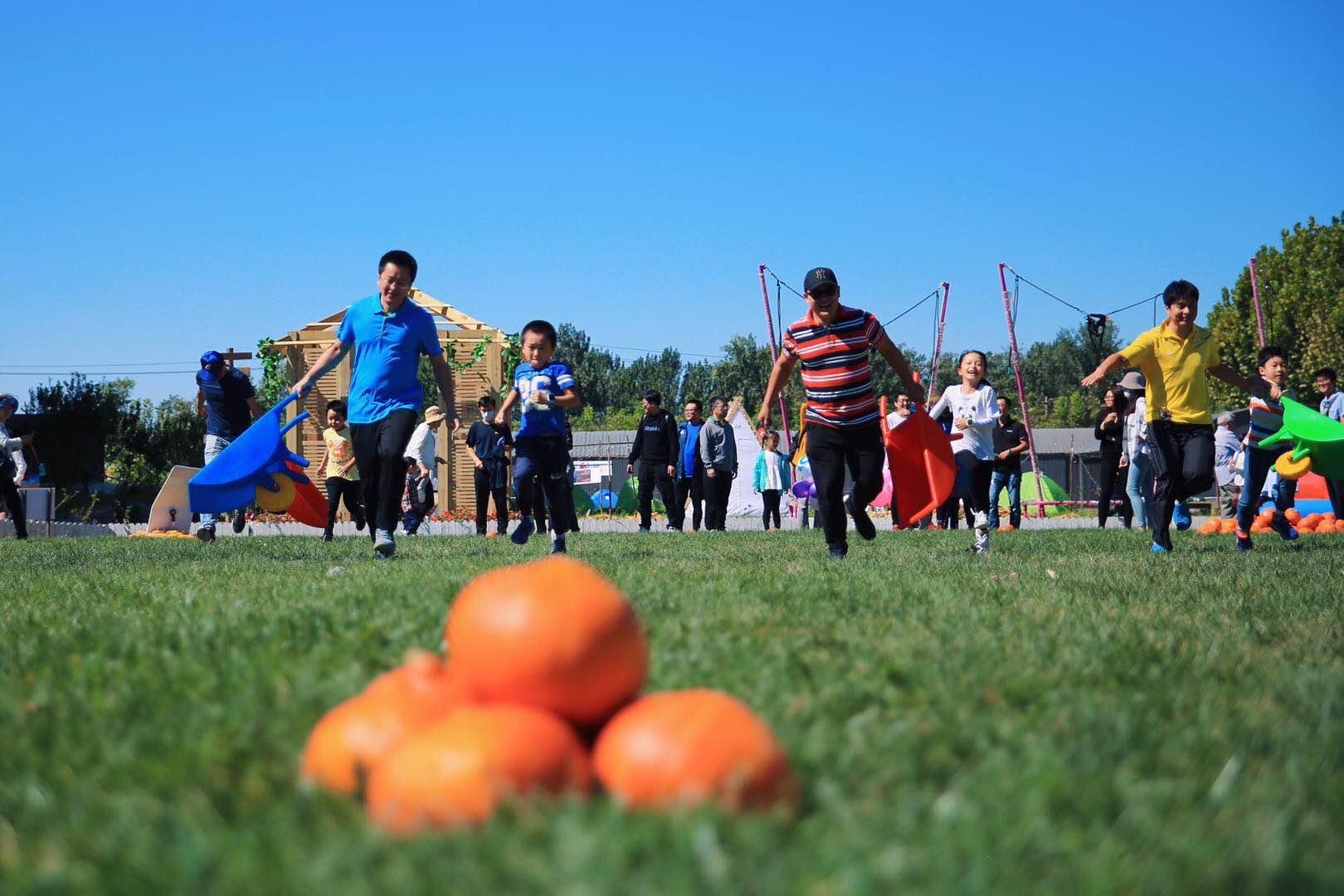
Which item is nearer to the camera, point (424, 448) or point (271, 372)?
point (424, 448)

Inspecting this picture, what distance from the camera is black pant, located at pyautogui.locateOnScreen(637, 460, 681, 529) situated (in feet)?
60.7

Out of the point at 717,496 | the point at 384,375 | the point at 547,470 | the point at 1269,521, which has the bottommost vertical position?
the point at 1269,521

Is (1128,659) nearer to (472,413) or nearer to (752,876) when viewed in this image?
(752,876)

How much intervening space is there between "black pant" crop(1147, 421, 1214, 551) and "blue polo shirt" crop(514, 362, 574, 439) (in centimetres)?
484

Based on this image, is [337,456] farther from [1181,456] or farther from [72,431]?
[72,431]

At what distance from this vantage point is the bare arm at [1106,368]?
8.26 m

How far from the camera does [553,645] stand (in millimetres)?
2240

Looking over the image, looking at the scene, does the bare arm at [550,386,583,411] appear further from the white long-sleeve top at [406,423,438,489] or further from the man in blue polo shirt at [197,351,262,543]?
the white long-sleeve top at [406,423,438,489]

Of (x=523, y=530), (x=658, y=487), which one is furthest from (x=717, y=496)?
(x=523, y=530)

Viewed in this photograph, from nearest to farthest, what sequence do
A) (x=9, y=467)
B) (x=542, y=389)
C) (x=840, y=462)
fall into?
1. (x=840, y=462)
2. (x=542, y=389)
3. (x=9, y=467)

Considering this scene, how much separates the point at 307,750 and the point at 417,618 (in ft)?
6.62

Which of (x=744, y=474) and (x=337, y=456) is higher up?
(x=337, y=456)

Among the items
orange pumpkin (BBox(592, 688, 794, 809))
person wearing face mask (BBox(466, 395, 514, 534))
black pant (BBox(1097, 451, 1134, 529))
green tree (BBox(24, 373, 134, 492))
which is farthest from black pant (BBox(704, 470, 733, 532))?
green tree (BBox(24, 373, 134, 492))

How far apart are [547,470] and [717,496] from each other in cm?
961
